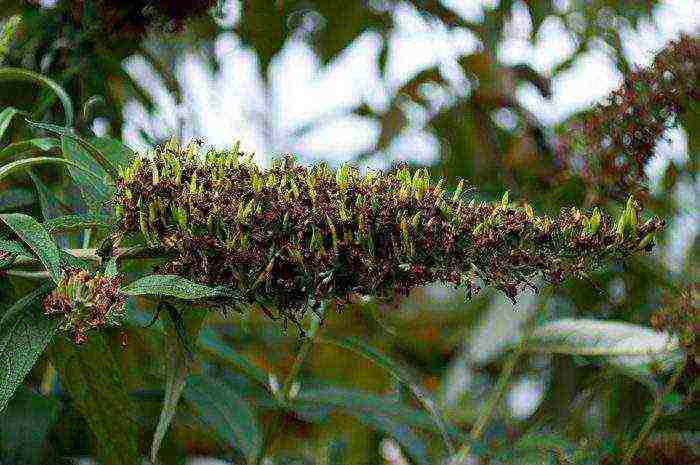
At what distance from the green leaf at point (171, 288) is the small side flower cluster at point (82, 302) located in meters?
0.03

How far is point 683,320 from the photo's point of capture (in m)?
1.08

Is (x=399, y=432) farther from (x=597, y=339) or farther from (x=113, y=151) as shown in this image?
(x=113, y=151)

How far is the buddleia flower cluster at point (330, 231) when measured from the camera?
669 millimetres

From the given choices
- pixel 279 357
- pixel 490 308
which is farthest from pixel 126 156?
pixel 279 357

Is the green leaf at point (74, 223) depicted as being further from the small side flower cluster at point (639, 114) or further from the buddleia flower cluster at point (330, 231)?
the small side flower cluster at point (639, 114)

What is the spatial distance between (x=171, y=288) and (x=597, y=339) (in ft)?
2.48

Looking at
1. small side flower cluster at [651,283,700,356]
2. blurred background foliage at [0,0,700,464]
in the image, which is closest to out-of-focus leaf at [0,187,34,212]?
blurred background foliage at [0,0,700,464]

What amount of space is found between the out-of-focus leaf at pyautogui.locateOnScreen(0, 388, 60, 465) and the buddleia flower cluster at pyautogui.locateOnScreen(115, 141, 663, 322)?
1.48 ft

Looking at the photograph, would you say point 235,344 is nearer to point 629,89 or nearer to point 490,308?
point 490,308

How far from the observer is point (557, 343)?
1280 millimetres

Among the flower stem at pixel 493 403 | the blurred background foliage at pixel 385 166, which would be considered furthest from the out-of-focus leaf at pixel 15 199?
the flower stem at pixel 493 403

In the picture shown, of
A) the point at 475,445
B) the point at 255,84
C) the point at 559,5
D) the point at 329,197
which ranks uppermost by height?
the point at 559,5

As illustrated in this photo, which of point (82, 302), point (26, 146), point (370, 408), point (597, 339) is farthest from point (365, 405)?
point (82, 302)

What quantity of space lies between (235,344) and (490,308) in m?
0.53
